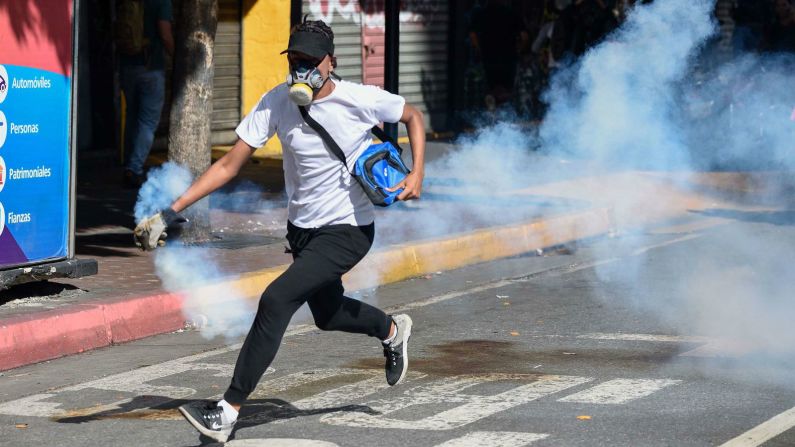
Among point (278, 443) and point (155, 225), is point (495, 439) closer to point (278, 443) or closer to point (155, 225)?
point (278, 443)

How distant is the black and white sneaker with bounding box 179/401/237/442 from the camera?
589cm

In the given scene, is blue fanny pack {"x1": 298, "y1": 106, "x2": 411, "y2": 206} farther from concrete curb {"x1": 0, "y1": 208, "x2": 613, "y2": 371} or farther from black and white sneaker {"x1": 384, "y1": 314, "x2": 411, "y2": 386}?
concrete curb {"x1": 0, "y1": 208, "x2": 613, "y2": 371}

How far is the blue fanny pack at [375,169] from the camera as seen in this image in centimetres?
625

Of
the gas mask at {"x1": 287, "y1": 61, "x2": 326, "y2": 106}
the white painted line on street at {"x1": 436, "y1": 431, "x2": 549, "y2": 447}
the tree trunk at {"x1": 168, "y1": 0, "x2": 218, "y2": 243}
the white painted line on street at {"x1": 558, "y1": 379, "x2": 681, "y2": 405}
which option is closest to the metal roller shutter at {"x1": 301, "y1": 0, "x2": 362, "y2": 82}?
the tree trunk at {"x1": 168, "y1": 0, "x2": 218, "y2": 243}

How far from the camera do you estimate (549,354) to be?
317 inches

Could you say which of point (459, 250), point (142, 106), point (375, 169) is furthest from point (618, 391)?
point (142, 106)

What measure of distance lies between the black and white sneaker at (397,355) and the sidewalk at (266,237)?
7.27 ft

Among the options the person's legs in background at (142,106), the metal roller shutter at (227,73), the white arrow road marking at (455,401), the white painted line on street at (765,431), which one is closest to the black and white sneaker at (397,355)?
the white arrow road marking at (455,401)

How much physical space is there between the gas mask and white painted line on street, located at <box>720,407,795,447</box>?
2197mm

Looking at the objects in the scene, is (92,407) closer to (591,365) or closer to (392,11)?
(591,365)

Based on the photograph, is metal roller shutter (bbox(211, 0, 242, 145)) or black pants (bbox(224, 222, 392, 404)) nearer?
black pants (bbox(224, 222, 392, 404))

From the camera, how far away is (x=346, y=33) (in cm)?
2023

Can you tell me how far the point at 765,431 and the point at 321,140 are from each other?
2.21 metres

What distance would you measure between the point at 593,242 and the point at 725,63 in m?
6.45
